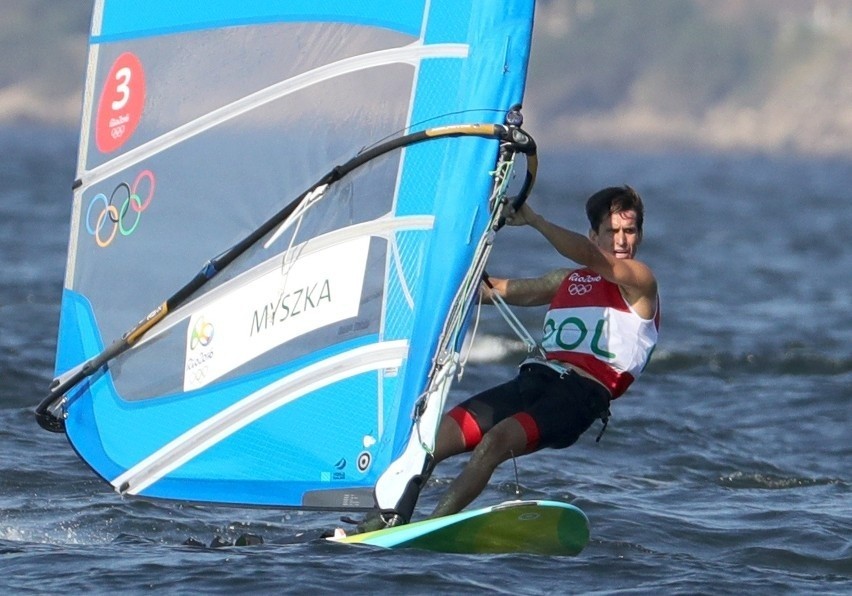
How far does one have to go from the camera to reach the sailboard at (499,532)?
5.58 m

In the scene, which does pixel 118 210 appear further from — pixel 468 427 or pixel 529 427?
pixel 529 427

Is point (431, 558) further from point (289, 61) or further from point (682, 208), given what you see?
point (682, 208)

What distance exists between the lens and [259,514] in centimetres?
727

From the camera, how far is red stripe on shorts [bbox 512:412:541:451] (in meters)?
5.76

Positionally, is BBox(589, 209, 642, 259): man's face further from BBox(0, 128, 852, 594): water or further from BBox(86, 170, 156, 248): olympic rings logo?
BBox(86, 170, 156, 248): olympic rings logo

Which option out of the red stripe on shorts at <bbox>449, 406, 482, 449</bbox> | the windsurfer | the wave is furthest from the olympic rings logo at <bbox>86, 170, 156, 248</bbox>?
the wave

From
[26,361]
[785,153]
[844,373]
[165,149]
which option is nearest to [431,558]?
[165,149]

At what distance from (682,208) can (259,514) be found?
34.5 m

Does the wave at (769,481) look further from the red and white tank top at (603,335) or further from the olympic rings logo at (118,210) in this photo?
the olympic rings logo at (118,210)

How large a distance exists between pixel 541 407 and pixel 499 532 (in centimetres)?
47

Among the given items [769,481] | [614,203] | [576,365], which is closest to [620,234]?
[614,203]

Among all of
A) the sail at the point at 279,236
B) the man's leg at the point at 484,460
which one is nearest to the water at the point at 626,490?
the man's leg at the point at 484,460

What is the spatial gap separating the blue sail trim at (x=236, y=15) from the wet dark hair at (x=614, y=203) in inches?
36.9

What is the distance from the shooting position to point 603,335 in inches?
234
